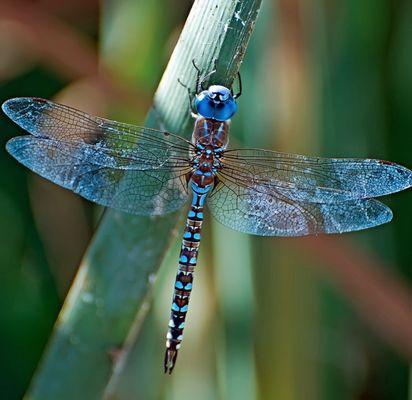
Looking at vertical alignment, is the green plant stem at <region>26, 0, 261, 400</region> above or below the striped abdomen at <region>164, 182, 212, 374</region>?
below

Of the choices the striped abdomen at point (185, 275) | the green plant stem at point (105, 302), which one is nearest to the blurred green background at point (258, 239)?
the striped abdomen at point (185, 275)

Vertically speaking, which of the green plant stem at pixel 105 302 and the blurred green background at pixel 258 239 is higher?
the blurred green background at pixel 258 239

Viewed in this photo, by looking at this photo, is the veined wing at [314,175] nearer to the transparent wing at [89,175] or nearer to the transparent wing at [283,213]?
the transparent wing at [283,213]

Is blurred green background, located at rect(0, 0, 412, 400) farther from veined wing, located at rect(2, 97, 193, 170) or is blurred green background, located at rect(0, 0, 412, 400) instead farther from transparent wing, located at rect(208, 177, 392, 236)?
veined wing, located at rect(2, 97, 193, 170)

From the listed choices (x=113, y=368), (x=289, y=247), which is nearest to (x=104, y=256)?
(x=113, y=368)

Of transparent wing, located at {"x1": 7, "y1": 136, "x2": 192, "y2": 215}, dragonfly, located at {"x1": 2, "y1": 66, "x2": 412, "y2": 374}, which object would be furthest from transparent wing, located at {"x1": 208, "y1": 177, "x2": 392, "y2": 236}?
transparent wing, located at {"x1": 7, "y1": 136, "x2": 192, "y2": 215}

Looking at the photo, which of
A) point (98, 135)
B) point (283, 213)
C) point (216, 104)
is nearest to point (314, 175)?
point (283, 213)

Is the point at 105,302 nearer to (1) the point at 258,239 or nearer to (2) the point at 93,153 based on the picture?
(2) the point at 93,153

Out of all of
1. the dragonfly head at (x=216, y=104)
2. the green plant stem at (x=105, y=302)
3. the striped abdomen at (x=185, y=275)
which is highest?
the dragonfly head at (x=216, y=104)

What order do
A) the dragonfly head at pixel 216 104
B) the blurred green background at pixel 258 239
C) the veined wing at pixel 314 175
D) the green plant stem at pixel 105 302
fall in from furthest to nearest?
the blurred green background at pixel 258 239, the veined wing at pixel 314 175, the dragonfly head at pixel 216 104, the green plant stem at pixel 105 302
